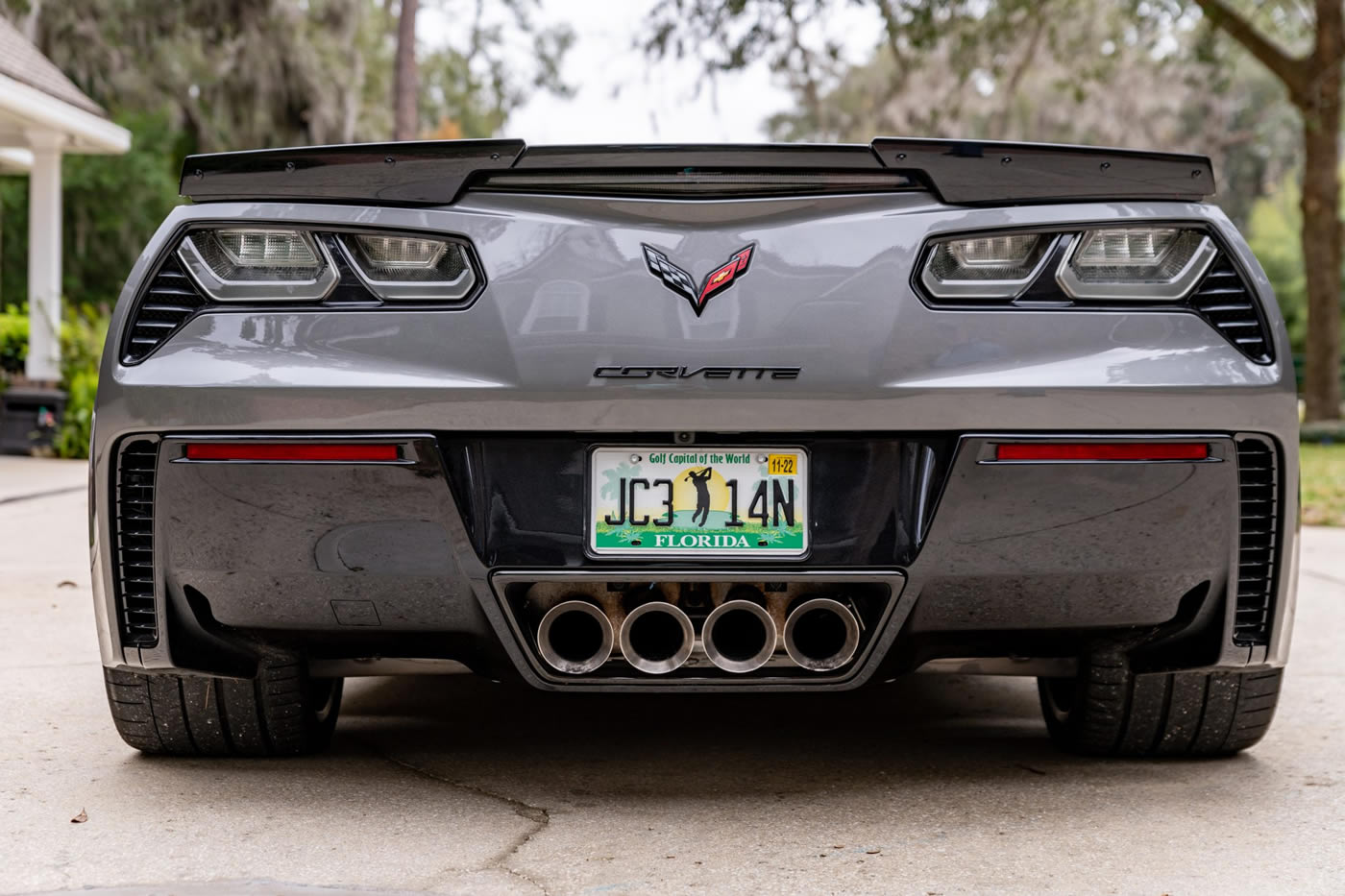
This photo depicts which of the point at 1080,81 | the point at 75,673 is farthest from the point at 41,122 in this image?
the point at 1080,81

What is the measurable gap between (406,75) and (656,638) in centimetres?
2139

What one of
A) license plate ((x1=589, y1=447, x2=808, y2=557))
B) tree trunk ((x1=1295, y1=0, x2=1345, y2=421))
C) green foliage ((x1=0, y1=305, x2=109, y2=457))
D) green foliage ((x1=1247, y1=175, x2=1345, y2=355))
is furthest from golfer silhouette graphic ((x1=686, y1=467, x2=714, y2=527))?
green foliage ((x1=1247, y1=175, x2=1345, y2=355))

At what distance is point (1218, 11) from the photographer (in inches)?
669

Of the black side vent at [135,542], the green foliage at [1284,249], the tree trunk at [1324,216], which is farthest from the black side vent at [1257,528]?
the green foliage at [1284,249]

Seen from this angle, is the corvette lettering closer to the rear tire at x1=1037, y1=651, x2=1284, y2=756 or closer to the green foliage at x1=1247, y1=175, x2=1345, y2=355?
the rear tire at x1=1037, y1=651, x2=1284, y2=756

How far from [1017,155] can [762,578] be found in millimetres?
898

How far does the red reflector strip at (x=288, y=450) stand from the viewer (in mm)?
2592

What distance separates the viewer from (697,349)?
2.57 meters

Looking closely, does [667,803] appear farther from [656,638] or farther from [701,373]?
[701,373]

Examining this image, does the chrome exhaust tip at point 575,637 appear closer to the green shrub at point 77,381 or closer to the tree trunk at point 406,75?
the green shrub at point 77,381

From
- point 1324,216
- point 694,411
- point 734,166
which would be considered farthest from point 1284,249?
point 694,411

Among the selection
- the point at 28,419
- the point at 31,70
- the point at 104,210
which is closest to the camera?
the point at 28,419

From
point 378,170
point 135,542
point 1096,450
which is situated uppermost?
point 378,170

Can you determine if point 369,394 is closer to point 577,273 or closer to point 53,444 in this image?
point 577,273
